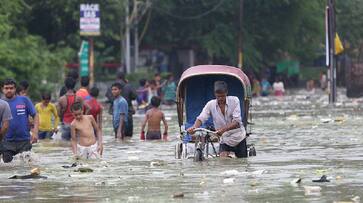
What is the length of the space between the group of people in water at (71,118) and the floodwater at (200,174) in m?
0.33

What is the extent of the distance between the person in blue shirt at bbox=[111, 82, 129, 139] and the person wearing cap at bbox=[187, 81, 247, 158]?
244 inches

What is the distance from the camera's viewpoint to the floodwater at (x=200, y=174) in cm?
1334

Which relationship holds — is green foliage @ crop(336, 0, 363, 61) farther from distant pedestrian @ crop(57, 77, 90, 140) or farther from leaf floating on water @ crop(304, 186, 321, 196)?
leaf floating on water @ crop(304, 186, 321, 196)

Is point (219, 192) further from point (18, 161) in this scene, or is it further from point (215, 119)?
point (18, 161)

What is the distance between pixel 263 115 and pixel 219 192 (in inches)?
948

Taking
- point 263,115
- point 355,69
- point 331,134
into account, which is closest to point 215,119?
point 331,134

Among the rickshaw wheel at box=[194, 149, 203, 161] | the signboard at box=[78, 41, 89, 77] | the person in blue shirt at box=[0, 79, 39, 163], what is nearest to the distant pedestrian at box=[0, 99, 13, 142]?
the person in blue shirt at box=[0, 79, 39, 163]

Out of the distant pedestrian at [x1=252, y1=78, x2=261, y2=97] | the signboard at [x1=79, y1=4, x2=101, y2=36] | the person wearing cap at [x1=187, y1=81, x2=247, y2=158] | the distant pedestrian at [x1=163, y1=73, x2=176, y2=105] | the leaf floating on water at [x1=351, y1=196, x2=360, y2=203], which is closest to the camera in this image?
the leaf floating on water at [x1=351, y1=196, x2=360, y2=203]

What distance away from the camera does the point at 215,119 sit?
18.2 meters

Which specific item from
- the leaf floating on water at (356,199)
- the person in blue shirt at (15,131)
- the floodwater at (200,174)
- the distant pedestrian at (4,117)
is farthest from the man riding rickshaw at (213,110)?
the leaf floating on water at (356,199)

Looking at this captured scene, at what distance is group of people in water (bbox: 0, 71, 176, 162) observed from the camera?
18828 mm

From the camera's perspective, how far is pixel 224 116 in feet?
59.9

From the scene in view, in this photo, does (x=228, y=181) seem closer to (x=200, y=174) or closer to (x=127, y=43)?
(x=200, y=174)

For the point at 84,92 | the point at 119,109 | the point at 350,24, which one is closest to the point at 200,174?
the point at 84,92
